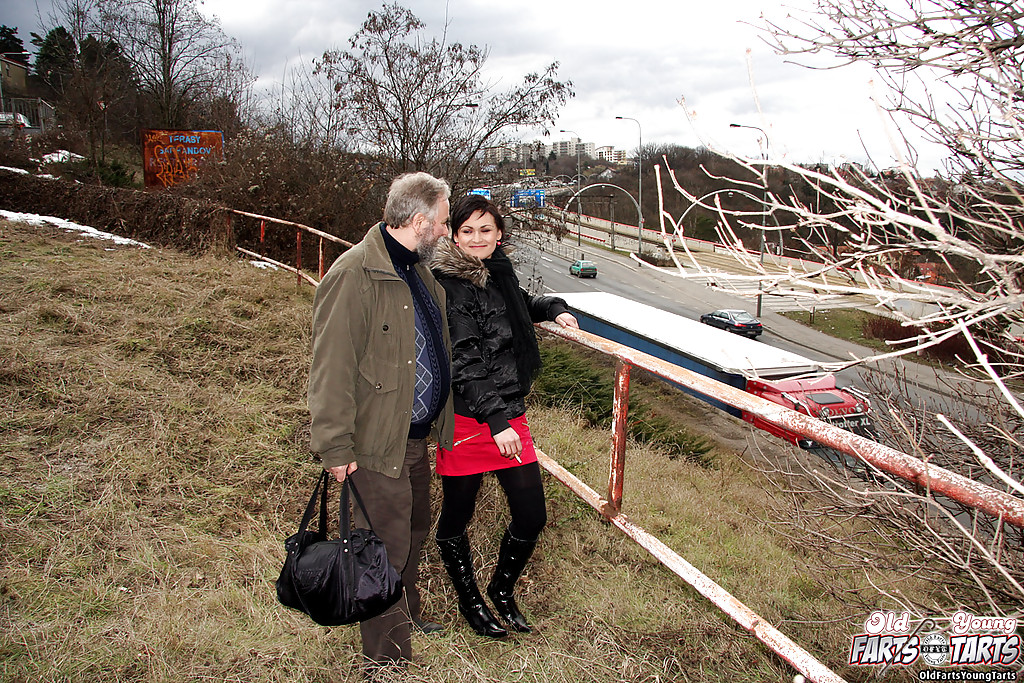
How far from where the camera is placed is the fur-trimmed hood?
91.9 inches

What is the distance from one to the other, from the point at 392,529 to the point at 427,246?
1.01 m

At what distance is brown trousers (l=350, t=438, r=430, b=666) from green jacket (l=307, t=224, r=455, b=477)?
75 millimetres

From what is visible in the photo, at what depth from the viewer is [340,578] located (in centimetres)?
188

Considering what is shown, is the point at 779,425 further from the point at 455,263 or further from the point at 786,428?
the point at 455,263

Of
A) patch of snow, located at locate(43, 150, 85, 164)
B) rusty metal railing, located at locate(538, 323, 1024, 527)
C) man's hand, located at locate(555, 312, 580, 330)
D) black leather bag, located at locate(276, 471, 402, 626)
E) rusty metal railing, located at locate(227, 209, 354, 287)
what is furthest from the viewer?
patch of snow, located at locate(43, 150, 85, 164)

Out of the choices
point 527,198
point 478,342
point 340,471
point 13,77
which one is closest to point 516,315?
point 478,342

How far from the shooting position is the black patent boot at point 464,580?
7.87 ft

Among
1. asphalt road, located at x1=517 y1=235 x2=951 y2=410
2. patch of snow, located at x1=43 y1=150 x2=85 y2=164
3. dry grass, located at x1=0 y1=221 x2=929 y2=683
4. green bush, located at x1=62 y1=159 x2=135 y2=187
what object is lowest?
asphalt road, located at x1=517 y1=235 x2=951 y2=410

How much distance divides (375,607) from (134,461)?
2.31 metres

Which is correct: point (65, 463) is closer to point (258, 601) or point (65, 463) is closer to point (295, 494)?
point (295, 494)

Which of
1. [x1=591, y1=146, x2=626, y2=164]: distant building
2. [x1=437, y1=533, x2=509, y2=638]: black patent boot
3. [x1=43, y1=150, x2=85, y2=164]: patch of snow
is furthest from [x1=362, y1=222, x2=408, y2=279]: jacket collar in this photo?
[x1=591, y1=146, x2=626, y2=164]: distant building

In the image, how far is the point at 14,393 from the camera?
3980 mm

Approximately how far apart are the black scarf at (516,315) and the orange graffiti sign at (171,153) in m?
15.6

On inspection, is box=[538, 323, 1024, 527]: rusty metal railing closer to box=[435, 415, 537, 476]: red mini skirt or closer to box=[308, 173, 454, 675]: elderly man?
box=[435, 415, 537, 476]: red mini skirt
